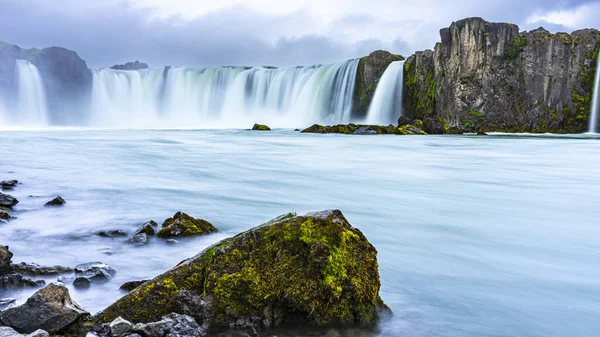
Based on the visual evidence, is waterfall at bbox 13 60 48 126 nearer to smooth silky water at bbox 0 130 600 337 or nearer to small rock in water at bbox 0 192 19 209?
smooth silky water at bbox 0 130 600 337

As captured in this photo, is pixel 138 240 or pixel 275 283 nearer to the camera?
pixel 275 283

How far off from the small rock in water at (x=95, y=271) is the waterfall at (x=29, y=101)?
64.3m

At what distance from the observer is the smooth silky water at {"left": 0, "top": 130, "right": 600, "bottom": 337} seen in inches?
156

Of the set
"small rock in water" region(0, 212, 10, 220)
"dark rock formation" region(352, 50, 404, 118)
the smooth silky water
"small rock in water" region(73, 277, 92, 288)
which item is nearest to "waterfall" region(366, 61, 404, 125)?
"dark rock formation" region(352, 50, 404, 118)

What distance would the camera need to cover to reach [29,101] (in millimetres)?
62031

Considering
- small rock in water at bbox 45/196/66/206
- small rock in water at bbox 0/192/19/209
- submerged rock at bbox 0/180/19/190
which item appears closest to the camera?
small rock in water at bbox 0/192/19/209

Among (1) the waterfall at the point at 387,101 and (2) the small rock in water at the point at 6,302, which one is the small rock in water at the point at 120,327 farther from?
(1) the waterfall at the point at 387,101

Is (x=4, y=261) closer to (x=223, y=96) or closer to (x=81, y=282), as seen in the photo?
(x=81, y=282)

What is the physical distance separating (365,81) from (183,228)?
168 ft

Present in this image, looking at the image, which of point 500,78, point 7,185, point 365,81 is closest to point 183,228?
point 7,185

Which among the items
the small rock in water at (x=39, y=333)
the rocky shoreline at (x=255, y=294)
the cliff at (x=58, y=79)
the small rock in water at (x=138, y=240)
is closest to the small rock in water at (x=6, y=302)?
the rocky shoreline at (x=255, y=294)

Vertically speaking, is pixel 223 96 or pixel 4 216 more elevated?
pixel 223 96

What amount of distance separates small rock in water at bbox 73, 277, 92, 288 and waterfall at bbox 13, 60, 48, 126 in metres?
64.6

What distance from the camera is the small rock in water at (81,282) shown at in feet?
13.6
